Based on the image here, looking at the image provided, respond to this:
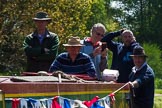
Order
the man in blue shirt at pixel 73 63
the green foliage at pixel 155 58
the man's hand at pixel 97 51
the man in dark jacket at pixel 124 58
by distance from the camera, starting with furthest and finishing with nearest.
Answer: the green foliage at pixel 155 58 → the man in dark jacket at pixel 124 58 → the man's hand at pixel 97 51 → the man in blue shirt at pixel 73 63

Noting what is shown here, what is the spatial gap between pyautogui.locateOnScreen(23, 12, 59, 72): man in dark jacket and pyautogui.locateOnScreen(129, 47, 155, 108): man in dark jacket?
1218mm

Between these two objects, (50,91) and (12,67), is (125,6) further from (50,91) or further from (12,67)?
(50,91)

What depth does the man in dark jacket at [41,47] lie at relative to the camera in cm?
942

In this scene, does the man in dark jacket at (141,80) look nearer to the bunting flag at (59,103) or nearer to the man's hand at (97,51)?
the man's hand at (97,51)

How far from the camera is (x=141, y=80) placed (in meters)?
9.24

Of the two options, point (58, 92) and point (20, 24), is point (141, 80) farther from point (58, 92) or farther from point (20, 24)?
point (20, 24)

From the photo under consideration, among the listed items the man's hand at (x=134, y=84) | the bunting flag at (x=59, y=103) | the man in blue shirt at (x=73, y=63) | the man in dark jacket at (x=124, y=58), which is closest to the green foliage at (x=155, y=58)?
the man in dark jacket at (x=124, y=58)

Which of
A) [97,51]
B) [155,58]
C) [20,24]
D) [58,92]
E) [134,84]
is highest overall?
[20,24]

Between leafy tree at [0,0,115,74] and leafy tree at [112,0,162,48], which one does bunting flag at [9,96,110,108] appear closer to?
leafy tree at [0,0,115,74]

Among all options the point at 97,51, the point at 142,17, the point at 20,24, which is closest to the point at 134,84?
the point at 97,51

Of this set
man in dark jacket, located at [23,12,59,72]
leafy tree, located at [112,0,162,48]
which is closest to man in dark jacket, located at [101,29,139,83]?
man in dark jacket, located at [23,12,59,72]

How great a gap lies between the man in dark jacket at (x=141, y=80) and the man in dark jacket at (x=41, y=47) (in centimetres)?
122

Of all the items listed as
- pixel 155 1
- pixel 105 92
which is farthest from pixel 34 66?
pixel 155 1

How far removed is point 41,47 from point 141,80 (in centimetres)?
155
